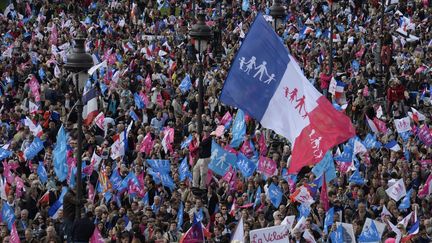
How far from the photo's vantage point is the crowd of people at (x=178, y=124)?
23438mm

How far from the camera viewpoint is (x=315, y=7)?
5047cm

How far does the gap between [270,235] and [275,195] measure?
4.82 m

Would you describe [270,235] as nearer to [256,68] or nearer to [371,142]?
[256,68]

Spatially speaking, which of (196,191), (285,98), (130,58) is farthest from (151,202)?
(130,58)

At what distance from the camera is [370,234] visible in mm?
21734

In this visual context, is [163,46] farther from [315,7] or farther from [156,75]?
[315,7]

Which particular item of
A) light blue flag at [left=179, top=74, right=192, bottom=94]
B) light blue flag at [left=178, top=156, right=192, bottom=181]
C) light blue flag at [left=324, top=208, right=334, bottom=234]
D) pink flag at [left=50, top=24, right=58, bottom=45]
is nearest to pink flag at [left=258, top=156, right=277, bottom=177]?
light blue flag at [left=178, top=156, right=192, bottom=181]

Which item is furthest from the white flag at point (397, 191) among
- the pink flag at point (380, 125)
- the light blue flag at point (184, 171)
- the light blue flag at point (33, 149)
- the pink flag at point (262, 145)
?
the light blue flag at point (33, 149)

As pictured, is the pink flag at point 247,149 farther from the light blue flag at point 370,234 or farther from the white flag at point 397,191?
the light blue flag at point 370,234

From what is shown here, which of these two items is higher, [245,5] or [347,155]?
[245,5]

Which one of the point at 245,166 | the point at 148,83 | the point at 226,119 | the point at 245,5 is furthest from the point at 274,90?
the point at 245,5

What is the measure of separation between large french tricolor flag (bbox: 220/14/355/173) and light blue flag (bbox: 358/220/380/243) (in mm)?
3506

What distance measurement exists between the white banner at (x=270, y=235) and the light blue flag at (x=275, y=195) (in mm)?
4503

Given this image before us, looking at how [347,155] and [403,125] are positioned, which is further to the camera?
[403,125]
